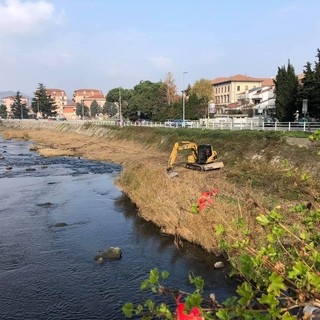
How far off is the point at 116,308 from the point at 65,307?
1403 millimetres

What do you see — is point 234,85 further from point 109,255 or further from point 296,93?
point 109,255

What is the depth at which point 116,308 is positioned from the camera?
1044 cm

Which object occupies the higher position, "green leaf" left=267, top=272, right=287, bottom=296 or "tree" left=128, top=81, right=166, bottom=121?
"tree" left=128, top=81, right=166, bottom=121

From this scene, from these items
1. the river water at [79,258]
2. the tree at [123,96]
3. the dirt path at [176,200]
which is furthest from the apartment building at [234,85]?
the river water at [79,258]

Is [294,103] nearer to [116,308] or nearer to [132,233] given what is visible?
[132,233]

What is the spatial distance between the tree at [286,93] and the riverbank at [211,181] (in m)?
11.5

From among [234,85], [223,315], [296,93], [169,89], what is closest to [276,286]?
[223,315]

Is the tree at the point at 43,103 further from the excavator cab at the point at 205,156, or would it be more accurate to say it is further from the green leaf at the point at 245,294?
the green leaf at the point at 245,294

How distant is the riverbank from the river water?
772 mm

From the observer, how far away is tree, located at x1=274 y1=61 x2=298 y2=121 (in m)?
44.3

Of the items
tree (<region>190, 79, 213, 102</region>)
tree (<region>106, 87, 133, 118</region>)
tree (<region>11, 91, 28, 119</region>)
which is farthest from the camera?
tree (<region>11, 91, 28, 119</region>)

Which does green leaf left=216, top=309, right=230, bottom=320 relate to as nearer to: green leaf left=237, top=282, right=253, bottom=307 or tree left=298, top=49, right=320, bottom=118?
green leaf left=237, top=282, right=253, bottom=307

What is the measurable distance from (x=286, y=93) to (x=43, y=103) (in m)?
97.9

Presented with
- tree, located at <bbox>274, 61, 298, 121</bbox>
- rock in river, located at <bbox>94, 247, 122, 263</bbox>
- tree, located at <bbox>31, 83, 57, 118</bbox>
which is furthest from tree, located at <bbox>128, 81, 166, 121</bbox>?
rock in river, located at <bbox>94, 247, 122, 263</bbox>
